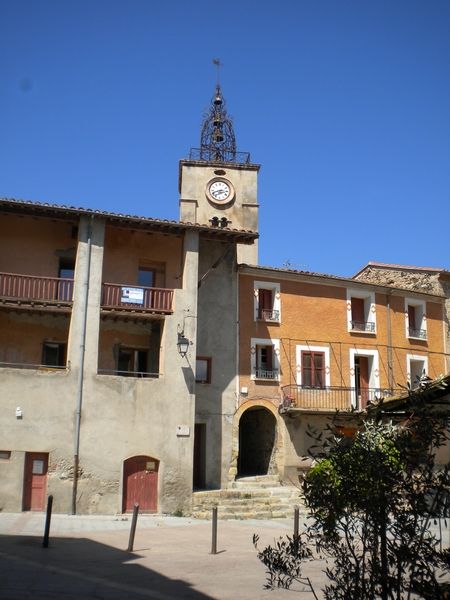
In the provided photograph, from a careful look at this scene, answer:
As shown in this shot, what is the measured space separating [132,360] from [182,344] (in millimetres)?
2983

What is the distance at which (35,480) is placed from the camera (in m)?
19.0

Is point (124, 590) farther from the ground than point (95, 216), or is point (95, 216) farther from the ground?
point (95, 216)

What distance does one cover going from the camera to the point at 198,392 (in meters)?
22.4

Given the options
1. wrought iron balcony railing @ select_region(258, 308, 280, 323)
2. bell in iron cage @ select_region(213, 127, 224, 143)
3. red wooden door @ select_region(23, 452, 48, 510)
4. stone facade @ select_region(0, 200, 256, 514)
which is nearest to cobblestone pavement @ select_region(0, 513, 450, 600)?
red wooden door @ select_region(23, 452, 48, 510)

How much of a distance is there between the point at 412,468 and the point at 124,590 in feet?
20.2

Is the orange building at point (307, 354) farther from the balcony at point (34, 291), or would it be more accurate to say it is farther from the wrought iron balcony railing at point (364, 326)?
the balcony at point (34, 291)

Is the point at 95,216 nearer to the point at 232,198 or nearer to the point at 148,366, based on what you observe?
the point at 148,366

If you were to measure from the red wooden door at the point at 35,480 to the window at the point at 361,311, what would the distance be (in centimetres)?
1339

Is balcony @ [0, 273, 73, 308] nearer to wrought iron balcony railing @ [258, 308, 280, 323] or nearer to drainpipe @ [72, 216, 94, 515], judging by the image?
drainpipe @ [72, 216, 94, 515]

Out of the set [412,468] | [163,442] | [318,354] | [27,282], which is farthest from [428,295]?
[412,468]

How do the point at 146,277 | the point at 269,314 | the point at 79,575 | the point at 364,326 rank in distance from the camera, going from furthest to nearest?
the point at 364,326
the point at 269,314
the point at 146,277
the point at 79,575

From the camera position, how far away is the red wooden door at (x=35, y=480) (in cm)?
1895

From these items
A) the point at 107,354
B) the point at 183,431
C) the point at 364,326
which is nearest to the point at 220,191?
the point at 364,326

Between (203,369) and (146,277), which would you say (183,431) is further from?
(146,277)
